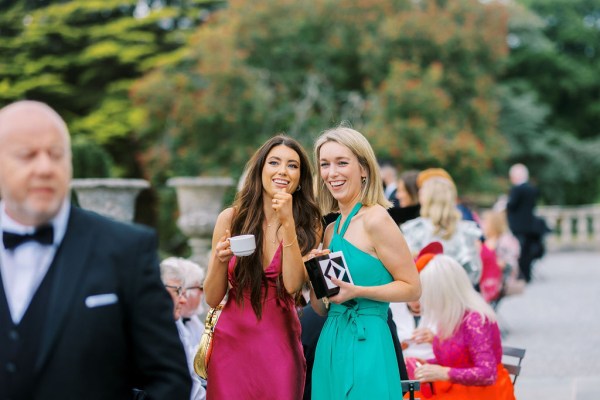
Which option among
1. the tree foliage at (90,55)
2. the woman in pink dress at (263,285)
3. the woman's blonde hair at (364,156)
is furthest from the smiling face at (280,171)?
the tree foliage at (90,55)

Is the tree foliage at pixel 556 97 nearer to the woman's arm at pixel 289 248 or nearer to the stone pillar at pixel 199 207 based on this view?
the stone pillar at pixel 199 207

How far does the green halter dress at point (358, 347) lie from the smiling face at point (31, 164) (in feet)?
5.40

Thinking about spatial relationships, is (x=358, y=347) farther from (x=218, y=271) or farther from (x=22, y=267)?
(x=22, y=267)

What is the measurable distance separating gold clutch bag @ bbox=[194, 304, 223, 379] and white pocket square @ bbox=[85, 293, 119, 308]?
1621 millimetres

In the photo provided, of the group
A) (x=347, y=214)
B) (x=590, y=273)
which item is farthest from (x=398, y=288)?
(x=590, y=273)

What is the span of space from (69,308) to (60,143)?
0.42 m

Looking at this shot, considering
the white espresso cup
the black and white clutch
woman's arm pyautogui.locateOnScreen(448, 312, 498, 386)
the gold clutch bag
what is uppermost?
the white espresso cup

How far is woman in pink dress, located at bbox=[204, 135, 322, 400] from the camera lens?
360cm

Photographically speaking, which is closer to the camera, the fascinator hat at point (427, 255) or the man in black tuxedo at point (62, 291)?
the man in black tuxedo at point (62, 291)

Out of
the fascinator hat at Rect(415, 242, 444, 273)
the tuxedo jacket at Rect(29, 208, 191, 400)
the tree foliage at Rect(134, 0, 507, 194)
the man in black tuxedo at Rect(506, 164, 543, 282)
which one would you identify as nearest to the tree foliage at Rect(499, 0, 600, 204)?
the tree foliage at Rect(134, 0, 507, 194)

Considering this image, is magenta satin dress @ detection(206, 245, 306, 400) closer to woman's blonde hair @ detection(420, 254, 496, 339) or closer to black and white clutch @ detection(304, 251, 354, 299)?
black and white clutch @ detection(304, 251, 354, 299)

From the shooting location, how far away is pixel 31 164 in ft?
6.78

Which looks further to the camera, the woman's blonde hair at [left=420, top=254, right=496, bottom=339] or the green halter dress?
the woman's blonde hair at [left=420, top=254, right=496, bottom=339]

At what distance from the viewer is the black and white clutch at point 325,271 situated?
337 cm
